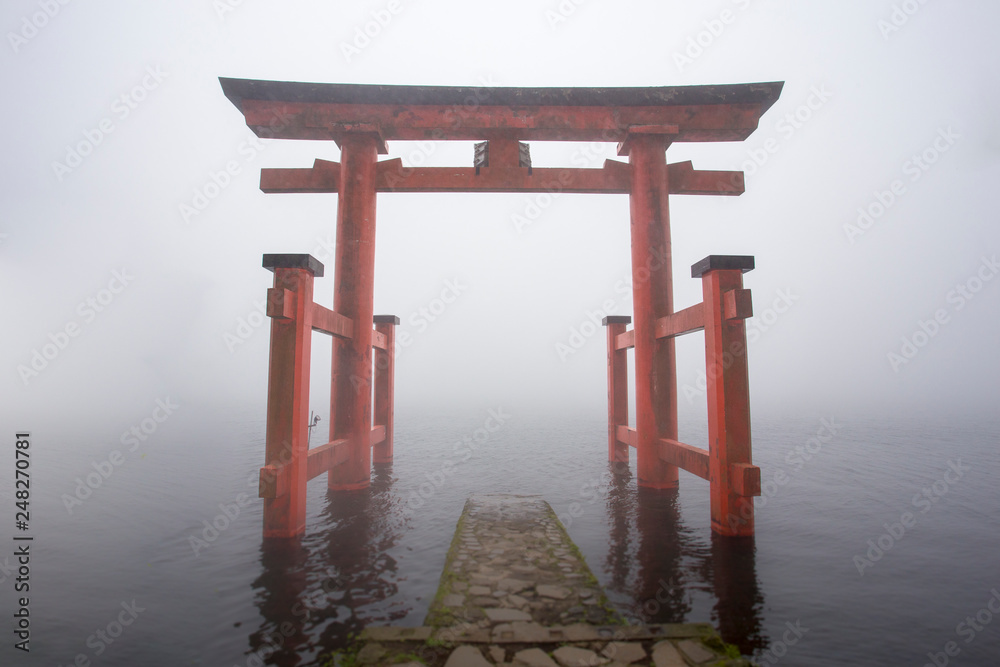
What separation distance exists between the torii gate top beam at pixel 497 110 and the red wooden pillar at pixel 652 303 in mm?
567

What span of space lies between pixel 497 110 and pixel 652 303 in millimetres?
4353

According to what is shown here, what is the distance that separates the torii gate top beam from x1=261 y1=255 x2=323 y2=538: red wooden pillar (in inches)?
141

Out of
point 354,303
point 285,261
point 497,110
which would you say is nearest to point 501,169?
point 497,110

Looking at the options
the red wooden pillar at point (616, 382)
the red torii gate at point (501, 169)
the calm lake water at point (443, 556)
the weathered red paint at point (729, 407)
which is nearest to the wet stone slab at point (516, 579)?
the calm lake water at point (443, 556)

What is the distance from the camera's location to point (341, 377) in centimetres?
766

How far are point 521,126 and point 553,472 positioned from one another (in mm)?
7527

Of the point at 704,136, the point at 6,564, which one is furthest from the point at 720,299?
the point at 6,564

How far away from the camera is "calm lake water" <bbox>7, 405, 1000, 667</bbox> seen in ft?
12.1

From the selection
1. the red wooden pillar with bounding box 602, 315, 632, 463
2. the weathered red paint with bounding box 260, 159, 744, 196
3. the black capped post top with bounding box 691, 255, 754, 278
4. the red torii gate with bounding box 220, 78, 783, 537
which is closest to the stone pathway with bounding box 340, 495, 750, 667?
the red torii gate with bounding box 220, 78, 783, 537

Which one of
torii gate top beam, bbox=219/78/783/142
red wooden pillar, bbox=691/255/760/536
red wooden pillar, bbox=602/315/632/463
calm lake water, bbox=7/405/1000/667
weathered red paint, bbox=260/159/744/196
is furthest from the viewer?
red wooden pillar, bbox=602/315/632/463

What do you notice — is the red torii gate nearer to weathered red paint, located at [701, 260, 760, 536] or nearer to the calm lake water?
weathered red paint, located at [701, 260, 760, 536]

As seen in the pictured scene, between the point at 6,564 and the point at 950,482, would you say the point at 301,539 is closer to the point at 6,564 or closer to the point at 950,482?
the point at 6,564

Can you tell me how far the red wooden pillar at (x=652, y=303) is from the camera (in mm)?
7719

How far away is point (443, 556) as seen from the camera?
17.3 feet
